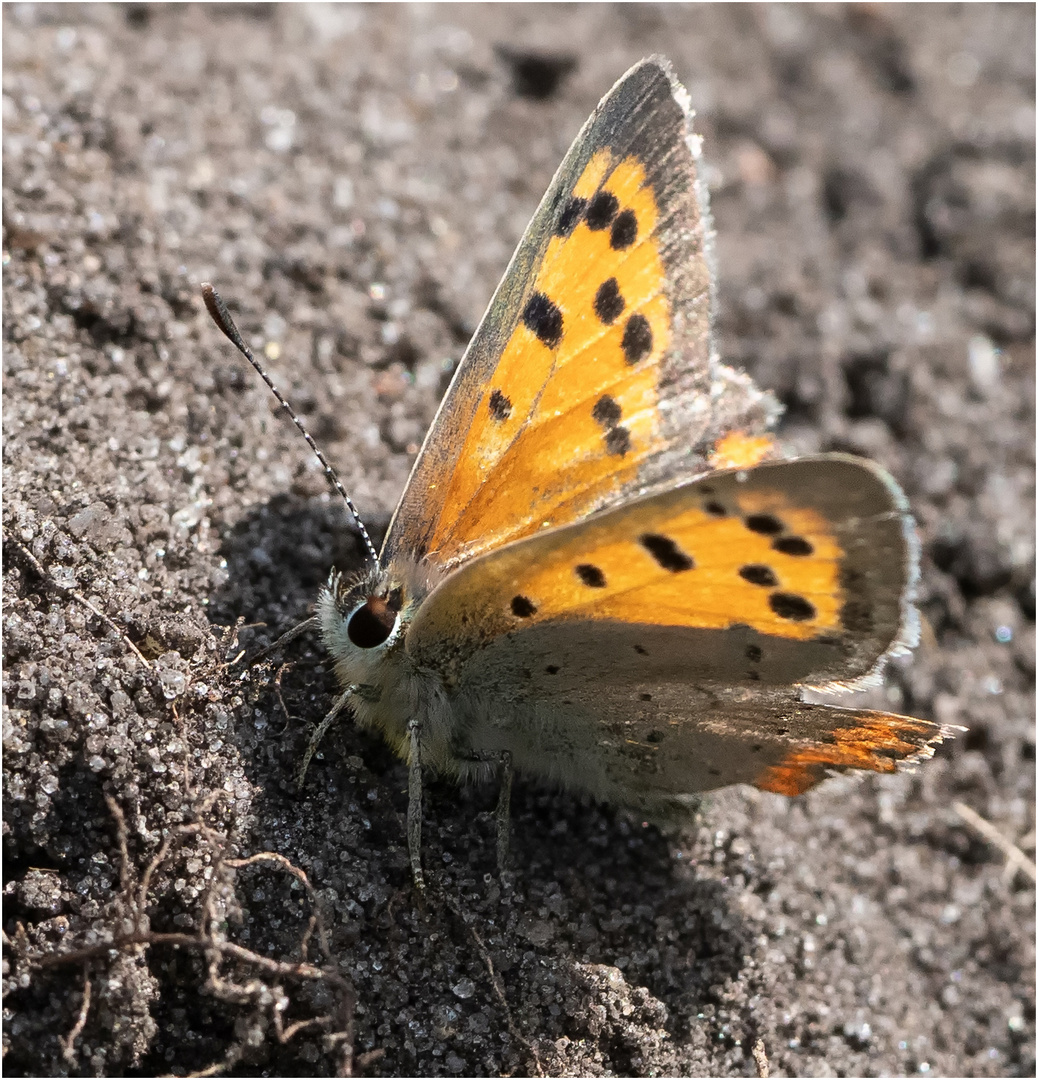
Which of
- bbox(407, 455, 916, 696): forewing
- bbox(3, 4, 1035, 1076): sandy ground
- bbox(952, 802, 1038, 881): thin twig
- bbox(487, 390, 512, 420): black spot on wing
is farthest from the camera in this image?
bbox(952, 802, 1038, 881): thin twig

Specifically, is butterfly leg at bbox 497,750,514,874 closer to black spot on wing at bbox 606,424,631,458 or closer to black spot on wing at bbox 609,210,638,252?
black spot on wing at bbox 606,424,631,458

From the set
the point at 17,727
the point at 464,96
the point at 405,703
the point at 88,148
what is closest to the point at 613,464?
the point at 405,703

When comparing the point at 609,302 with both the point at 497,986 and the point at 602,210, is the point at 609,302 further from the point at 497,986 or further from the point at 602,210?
the point at 497,986

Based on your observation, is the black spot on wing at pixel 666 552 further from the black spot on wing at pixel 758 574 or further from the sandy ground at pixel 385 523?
the sandy ground at pixel 385 523

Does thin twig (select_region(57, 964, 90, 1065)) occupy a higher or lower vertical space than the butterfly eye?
lower

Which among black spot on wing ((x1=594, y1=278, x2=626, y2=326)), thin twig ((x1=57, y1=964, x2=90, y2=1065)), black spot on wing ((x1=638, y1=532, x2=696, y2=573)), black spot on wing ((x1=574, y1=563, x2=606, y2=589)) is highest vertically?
black spot on wing ((x1=594, y1=278, x2=626, y2=326))

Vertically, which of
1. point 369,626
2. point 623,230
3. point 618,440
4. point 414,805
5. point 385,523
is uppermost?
point 623,230

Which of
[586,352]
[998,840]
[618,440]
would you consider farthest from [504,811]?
[998,840]

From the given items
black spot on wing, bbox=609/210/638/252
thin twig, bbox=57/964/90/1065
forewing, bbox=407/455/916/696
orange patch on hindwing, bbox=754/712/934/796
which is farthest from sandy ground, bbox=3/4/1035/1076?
black spot on wing, bbox=609/210/638/252

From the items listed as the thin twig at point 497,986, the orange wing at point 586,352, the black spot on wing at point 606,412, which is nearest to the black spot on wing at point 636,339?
the orange wing at point 586,352
